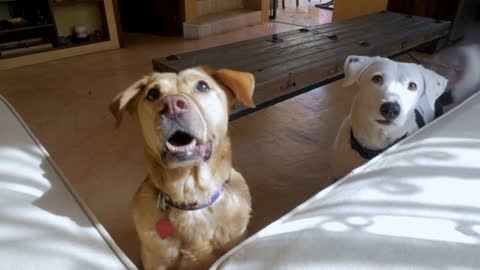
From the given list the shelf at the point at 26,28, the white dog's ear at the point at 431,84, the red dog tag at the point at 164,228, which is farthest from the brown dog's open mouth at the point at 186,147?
the shelf at the point at 26,28

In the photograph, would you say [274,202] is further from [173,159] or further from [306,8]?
[306,8]

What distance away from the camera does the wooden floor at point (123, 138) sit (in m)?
1.82

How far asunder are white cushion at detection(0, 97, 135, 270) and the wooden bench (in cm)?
86

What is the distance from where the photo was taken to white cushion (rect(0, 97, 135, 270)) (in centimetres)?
70

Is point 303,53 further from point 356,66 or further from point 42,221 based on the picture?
point 42,221

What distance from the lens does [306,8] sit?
684cm

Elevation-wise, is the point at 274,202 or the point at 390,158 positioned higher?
the point at 390,158

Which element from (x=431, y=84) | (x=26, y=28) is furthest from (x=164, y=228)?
(x=26, y=28)

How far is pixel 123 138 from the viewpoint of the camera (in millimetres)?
2381

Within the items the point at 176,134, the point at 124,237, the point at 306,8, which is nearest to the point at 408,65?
the point at 176,134

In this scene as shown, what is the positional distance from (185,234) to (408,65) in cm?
112

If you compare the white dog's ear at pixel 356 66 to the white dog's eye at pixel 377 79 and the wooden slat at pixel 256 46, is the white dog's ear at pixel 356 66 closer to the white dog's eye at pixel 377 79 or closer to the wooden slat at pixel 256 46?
the white dog's eye at pixel 377 79

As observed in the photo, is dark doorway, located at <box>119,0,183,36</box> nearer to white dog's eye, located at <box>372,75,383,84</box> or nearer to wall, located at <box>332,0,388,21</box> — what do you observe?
wall, located at <box>332,0,388,21</box>

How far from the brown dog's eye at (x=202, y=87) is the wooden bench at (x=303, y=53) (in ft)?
2.07
